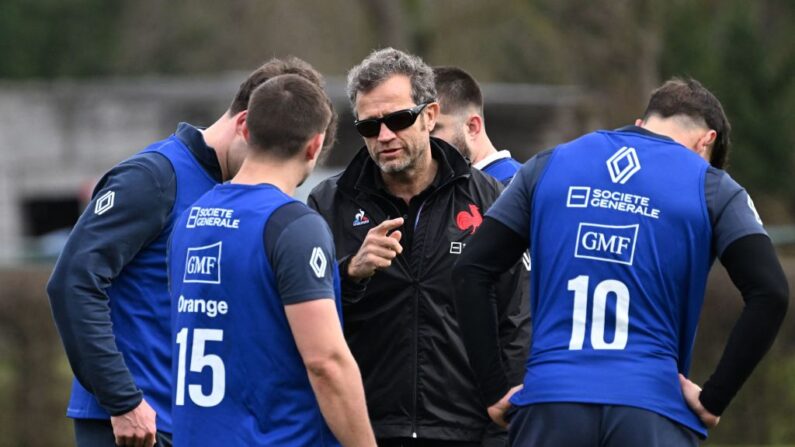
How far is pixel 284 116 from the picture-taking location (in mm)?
4449

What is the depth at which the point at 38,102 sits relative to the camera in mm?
28797

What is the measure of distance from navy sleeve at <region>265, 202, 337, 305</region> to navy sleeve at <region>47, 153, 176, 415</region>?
0.86 meters

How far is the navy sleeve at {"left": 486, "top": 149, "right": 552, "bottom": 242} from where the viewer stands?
475 cm

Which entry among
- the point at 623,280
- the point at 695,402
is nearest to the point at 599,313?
the point at 623,280

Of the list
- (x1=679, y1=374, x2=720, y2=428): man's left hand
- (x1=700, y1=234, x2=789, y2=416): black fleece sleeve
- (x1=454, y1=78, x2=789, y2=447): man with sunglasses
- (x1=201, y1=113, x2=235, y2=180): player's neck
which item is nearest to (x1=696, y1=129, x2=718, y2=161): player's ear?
(x1=454, y1=78, x2=789, y2=447): man with sunglasses

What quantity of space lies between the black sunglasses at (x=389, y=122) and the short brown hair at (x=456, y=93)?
0.93 metres

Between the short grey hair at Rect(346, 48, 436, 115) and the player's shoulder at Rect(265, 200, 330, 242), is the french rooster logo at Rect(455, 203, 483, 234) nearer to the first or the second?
the short grey hair at Rect(346, 48, 436, 115)

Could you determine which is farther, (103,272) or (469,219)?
(469,219)

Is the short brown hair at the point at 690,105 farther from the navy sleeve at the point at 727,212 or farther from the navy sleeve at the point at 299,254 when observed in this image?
the navy sleeve at the point at 299,254

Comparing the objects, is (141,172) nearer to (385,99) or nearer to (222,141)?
(222,141)

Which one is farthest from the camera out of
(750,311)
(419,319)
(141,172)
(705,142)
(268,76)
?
(419,319)

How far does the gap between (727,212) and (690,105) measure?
51cm

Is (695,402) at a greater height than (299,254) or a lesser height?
lesser

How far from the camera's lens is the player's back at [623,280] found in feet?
14.8
